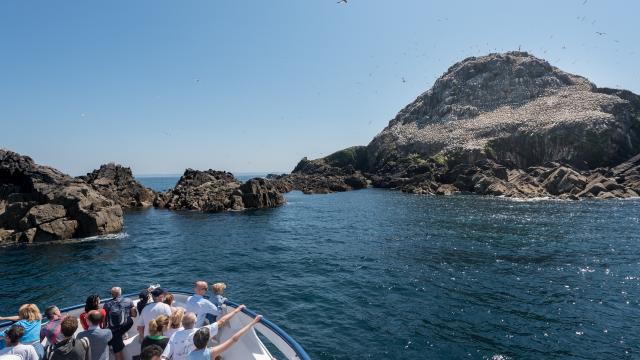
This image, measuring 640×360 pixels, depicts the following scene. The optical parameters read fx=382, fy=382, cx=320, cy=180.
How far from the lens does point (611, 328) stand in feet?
58.6

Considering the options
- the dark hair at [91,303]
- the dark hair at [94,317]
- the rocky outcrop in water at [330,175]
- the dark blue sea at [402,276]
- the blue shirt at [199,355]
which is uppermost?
the rocky outcrop in water at [330,175]

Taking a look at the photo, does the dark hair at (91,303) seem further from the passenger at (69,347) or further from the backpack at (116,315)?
the passenger at (69,347)

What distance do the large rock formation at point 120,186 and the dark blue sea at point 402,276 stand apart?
2448 centimetres

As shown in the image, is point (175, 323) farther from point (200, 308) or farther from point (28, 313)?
point (28, 313)

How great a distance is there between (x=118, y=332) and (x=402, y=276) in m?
20.2

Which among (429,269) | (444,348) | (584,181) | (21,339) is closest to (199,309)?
(21,339)

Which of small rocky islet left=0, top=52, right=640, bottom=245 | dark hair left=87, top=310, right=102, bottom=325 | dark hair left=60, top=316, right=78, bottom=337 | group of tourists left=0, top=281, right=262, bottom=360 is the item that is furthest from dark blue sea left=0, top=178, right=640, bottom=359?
dark hair left=60, top=316, right=78, bottom=337

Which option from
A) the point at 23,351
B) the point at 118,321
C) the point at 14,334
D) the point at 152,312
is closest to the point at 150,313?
the point at 152,312

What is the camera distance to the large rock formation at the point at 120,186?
74.4 metres

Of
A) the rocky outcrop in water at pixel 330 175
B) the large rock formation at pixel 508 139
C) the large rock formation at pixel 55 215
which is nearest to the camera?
the large rock formation at pixel 55 215

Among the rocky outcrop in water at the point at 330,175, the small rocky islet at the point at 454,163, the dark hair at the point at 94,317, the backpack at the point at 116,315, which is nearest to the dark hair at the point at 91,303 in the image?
the backpack at the point at 116,315

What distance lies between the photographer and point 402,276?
26609mm

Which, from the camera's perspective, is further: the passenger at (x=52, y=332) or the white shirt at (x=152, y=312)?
the white shirt at (x=152, y=312)

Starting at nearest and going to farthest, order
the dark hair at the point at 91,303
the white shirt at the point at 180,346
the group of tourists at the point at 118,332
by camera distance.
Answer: the group of tourists at the point at 118,332
the white shirt at the point at 180,346
the dark hair at the point at 91,303
